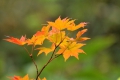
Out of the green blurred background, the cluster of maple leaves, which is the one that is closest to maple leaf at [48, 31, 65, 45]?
the cluster of maple leaves

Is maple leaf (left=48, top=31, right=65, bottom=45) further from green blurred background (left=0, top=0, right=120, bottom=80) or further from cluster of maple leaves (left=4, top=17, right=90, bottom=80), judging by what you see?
green blurred background (left=0, top=0, right=120, bottom=80)

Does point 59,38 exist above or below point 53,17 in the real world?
below

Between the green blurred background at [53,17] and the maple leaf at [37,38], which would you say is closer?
the maple leaf at [37,38]

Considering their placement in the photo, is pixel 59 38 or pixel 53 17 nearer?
pixel 59 38

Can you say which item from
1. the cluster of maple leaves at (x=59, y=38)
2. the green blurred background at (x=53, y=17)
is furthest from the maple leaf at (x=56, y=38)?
the green blurred background at (x=53, y=17)

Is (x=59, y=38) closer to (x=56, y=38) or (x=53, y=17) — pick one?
(x=56, y=38)

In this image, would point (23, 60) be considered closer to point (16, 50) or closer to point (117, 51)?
point (16, 50)

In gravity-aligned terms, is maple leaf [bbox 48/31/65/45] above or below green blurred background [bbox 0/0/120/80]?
below

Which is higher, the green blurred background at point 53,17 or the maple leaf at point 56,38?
the green blurred background at point 53,17

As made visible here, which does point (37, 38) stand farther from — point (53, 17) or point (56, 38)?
point (53, 17)

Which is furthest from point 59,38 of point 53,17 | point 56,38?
point 53,17

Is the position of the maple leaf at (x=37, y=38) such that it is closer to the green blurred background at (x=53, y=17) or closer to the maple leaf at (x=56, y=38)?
the maple leaf at (x=56, y=38)
